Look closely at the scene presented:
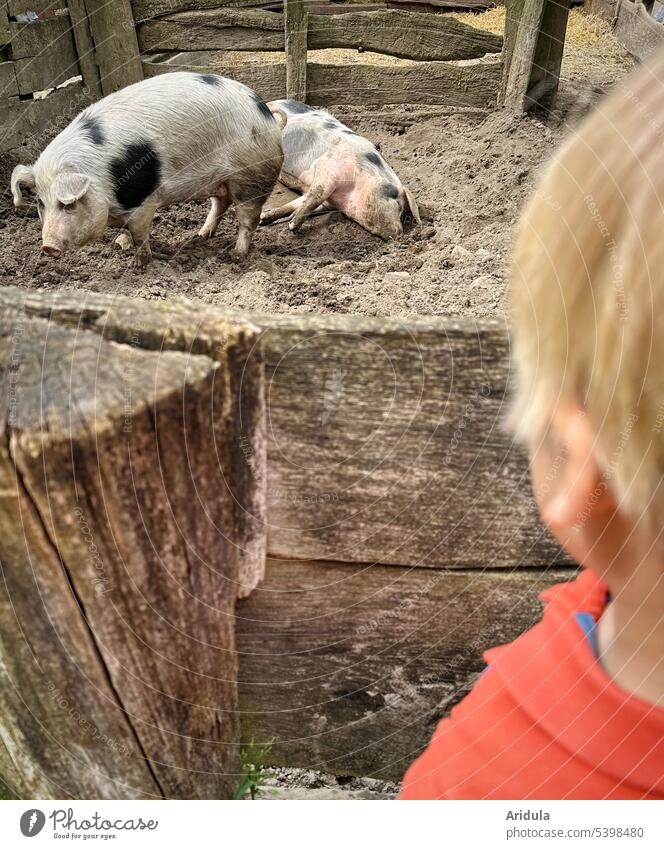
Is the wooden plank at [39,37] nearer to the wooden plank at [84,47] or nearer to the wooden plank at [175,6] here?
the wooden plank at [84,47]

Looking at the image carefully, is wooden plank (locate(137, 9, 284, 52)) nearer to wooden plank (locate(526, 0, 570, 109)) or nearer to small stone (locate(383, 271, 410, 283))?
wooden plank (locate(526, 0, 570, 109))

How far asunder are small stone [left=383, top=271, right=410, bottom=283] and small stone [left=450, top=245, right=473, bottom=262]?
15cm

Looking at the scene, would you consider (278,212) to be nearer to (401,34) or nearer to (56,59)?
(401,34)

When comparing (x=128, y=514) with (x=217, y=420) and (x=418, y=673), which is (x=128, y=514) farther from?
(x=418, y=673)

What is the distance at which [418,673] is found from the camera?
89 centimetres

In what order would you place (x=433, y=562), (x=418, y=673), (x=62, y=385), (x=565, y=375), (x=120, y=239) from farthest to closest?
(x=120, y=239), (x=418, y=673), (x=433, y=562), (x=62, y=385), (x=565, y=375)

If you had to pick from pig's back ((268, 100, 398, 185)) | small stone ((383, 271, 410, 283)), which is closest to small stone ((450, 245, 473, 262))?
small stone ((383, 271, 410, 283))

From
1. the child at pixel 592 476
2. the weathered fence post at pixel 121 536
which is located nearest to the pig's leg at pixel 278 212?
the weathered fence post at pixel 121 536

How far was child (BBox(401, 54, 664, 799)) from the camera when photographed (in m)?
0.39

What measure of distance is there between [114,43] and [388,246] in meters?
1.63

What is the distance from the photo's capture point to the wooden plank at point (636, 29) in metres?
4.03

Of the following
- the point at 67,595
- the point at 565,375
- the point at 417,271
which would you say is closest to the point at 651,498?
the point at 565,375

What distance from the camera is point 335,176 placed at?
9.54ft

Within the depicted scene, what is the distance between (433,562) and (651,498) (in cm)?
37
